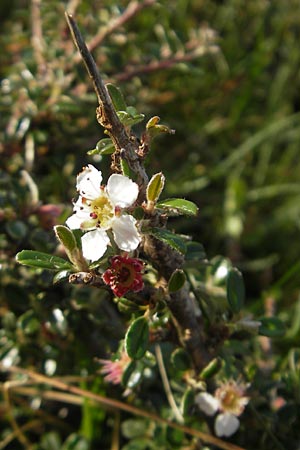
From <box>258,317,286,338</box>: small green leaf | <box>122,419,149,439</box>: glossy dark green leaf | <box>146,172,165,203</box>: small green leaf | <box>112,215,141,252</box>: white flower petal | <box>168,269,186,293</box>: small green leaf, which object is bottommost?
<box>122,419,149,439</box>: glossy dark green leaf

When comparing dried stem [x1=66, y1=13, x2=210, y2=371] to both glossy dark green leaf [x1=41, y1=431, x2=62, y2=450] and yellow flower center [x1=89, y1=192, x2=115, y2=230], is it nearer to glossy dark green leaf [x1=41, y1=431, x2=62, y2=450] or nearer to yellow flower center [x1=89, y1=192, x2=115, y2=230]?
yellow flower center [x1=89, y1=192, x2=115, y2=230]

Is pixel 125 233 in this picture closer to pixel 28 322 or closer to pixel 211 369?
Result: pixel 211 369

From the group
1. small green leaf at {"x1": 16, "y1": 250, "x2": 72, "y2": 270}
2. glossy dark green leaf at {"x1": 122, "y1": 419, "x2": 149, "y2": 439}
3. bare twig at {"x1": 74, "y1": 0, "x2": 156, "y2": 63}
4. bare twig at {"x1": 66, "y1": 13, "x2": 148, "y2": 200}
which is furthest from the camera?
bare twig at {"x1": 74, "y1": 0, "x2": 156, "y2": 63}

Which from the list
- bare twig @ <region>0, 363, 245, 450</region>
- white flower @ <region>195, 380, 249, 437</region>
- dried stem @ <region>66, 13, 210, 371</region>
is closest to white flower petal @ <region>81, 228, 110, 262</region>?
dried stem @ <region>66, 13, 210, 371</region>

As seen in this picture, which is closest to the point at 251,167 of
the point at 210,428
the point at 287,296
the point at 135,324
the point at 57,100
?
the point at 287,296

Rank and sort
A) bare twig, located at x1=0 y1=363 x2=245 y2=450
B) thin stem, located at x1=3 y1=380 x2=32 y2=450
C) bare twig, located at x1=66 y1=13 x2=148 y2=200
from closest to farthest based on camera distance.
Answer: bare twig, located at x1=66 y1=13 x2=148 y2=200
bare twig, located at x1=0 y1=363 x2=245 y2=450
thin stem, located at x1=3 y1=380 x2=32 y2=450

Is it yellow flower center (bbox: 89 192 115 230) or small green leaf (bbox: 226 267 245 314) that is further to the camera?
small green leaf (bbox: 226 267 245 314)
